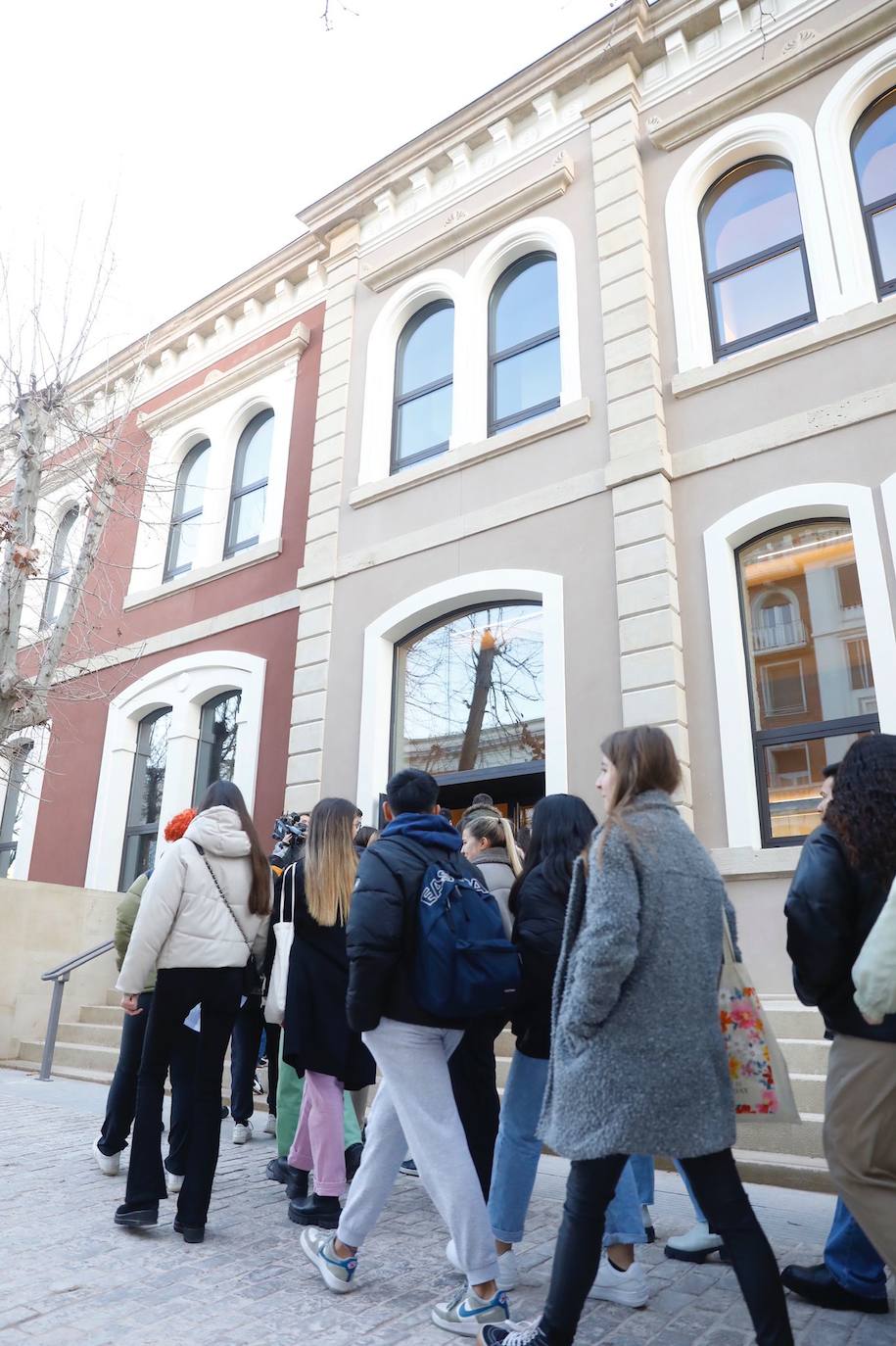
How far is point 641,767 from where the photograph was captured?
2902 millimetres

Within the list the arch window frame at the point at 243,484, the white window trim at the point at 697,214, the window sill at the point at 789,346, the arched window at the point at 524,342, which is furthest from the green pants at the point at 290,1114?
the arch window frame at the point at 243,484

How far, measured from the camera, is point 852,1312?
3.14 meters

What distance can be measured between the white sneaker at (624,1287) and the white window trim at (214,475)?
364 inches

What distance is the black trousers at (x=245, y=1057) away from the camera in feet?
18.8

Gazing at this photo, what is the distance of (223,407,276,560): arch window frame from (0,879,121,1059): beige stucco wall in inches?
185

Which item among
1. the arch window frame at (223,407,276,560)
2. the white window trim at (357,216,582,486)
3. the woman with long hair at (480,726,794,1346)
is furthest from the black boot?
the arch window frame at (223,407,276,560)

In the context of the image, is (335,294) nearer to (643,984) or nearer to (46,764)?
(46,764)

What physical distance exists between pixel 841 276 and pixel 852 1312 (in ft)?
24.5

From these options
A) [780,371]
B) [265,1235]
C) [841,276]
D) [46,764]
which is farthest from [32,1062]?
[841,276]

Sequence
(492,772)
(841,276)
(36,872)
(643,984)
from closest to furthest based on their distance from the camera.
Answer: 1. (643,984)
2. (841,276)
3. (492,772)
4. (36,872)

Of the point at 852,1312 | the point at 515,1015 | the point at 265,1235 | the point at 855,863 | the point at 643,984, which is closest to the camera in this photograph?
the point at 643,984

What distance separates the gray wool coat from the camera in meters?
2.58

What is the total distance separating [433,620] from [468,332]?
3295 millimetres

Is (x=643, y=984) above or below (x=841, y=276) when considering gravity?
below
